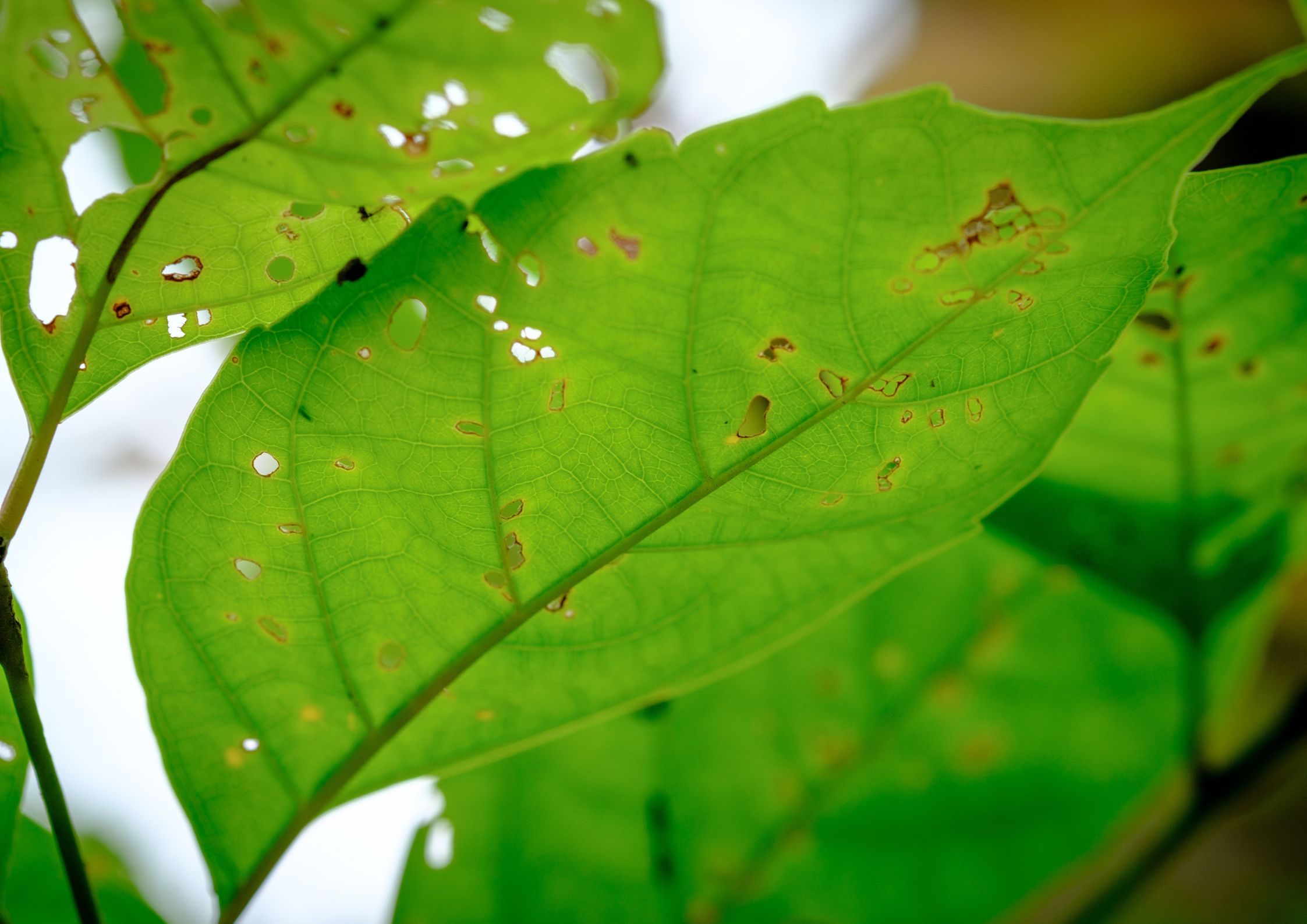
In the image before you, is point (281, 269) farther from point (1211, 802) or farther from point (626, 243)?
point (1211, 802)

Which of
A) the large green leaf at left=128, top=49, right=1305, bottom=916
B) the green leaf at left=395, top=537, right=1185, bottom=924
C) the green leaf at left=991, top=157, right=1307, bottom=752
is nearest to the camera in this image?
the large green leaf at left=128, top=49, right=1305, bottom=916

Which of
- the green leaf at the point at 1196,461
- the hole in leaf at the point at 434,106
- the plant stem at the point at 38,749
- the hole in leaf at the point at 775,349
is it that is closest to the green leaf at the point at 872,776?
the green leaf at the point at 1196,461

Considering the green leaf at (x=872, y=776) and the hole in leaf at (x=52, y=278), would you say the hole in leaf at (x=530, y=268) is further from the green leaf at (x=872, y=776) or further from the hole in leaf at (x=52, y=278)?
the green leaf at (x=872, y=776)

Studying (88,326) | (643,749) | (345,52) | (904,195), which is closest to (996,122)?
(904,195)

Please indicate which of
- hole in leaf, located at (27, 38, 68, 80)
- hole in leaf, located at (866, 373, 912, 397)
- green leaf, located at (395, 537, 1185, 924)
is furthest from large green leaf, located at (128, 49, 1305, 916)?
green leaf, located at (395, 537, 1185, 924)

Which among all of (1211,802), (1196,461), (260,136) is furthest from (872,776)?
(260,136)

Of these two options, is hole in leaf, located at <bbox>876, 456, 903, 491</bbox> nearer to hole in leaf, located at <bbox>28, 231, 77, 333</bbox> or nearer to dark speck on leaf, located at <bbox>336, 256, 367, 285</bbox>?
dark speck on leaf, located at <bbox>336, 256, 367, 285</bbox>
